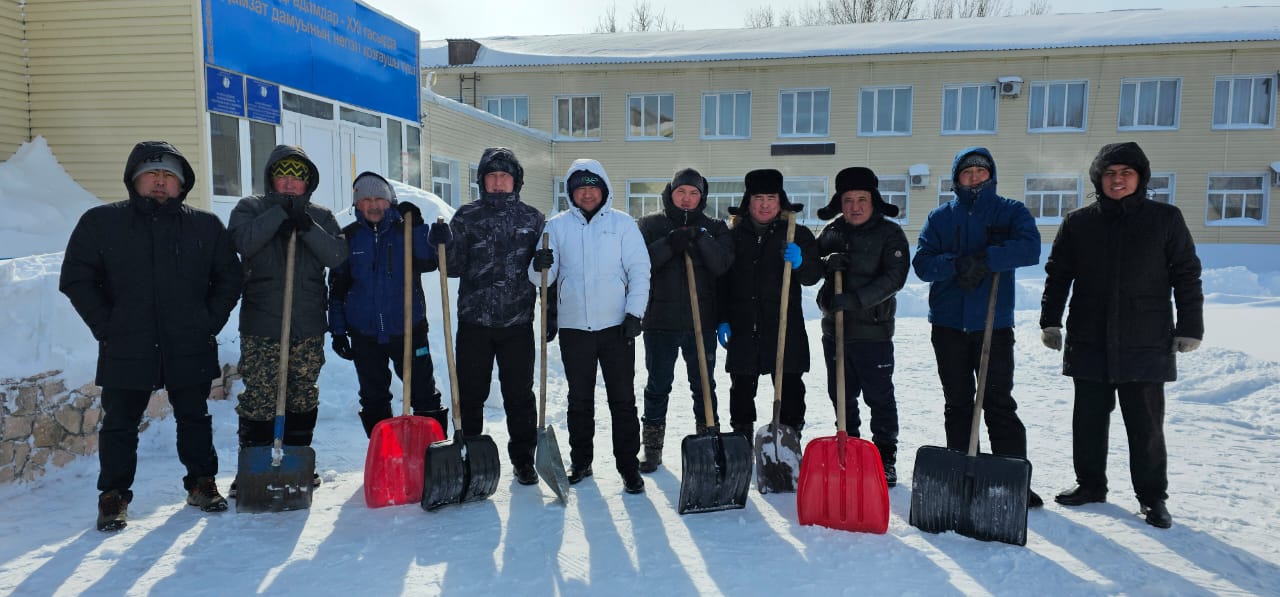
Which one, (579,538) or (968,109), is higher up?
(968,109)

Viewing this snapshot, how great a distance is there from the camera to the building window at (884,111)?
742 inches

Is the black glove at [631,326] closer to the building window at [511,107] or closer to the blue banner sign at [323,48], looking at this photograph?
the blue banner sign at [323,48]

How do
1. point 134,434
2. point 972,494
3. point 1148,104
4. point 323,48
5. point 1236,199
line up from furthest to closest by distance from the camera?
point 1148,104 → point 1236,199 → point 323,48 → point 134,434 → point 972,494

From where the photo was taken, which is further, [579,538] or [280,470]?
[280,470]

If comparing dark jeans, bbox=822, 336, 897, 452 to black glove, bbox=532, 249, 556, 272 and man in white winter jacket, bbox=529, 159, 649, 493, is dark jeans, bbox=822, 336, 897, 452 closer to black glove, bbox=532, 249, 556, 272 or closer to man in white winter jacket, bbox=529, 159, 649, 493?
man in white winter jacket, bbox=529, 159, 649, 493

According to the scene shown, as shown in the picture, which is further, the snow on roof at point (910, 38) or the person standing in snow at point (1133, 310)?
the snow on roof at point (910, 38)

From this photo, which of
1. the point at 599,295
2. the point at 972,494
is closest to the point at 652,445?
the point at 599,295

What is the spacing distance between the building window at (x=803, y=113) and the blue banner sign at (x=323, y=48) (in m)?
10.3

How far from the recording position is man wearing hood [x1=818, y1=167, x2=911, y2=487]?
3918 millimetres

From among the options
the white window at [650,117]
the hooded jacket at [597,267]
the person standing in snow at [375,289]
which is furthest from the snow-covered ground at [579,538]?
the white window at [650,117]

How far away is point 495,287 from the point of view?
154 inches

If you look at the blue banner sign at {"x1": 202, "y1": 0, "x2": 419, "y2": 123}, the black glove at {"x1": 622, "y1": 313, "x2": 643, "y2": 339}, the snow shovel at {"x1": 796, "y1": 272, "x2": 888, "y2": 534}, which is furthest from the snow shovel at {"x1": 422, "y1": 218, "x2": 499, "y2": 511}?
the blue banner sign at {"x1": 202, "y1": 0, "x2": 419, "y2": 123}

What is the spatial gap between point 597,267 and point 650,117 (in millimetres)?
17009

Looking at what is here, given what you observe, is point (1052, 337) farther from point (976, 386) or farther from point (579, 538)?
point (579, 538)
